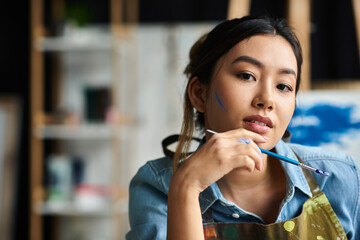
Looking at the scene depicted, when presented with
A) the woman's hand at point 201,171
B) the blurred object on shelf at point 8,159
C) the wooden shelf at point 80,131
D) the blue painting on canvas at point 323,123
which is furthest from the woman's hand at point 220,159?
the blurred object on shelf at point 8,159

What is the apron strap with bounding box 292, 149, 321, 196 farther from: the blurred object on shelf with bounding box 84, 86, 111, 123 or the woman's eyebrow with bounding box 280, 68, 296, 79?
the blurred object on shelf with bounding box 84, 86, 111, 123

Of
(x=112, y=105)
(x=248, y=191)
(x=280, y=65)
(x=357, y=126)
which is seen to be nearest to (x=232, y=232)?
(x=248, y=191)

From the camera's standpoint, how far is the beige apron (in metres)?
1.05

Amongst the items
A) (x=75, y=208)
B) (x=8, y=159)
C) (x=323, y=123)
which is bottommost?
(x=75, y=208)

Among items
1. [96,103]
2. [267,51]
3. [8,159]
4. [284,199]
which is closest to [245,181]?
[284,199]

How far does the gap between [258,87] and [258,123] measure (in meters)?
0.08

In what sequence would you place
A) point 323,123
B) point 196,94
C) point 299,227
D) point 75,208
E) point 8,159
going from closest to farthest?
point 299,227 → point 196,94 → point 323,123 → point 75,208 → point 8,159

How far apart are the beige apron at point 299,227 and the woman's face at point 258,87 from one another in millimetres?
187

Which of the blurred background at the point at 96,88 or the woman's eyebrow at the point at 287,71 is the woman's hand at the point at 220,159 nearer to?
the woman's eyebrow at the point at 287,71

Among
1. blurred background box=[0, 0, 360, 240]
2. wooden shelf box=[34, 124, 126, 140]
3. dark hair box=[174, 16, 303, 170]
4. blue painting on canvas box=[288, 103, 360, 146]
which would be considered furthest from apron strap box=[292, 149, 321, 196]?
wooden shelf box=[34, 124, 126, 140]

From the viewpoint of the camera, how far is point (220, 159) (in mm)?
955

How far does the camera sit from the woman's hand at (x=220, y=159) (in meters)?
0.96

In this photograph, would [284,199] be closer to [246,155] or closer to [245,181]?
[245,181]

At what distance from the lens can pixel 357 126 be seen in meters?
2.08
